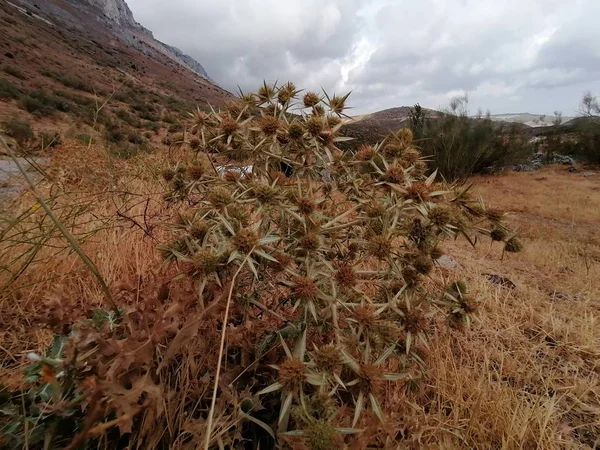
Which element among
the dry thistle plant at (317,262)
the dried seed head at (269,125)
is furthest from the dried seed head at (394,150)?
the dried seed head at (269,125)

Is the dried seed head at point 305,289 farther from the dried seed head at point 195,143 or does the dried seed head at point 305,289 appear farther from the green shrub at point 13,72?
the green shrub at point 13,72

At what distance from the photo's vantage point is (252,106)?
5.19ft

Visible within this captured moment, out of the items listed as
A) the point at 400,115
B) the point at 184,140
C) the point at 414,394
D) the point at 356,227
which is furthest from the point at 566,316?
the point at 400,115

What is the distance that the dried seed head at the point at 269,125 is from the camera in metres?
1.35

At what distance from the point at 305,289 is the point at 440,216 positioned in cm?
47

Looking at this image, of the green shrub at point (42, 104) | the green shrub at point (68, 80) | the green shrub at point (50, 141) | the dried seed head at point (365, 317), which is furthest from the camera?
the green shrub at point (68, 80)

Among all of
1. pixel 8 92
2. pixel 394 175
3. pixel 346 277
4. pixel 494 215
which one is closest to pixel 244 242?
pixel 346 277

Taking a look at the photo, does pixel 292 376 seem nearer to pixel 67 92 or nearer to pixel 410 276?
pixel 410 276

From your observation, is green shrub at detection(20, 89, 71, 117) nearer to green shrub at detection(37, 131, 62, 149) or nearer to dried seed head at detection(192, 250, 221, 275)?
green shrub at detection(37, 131, 62, 149)

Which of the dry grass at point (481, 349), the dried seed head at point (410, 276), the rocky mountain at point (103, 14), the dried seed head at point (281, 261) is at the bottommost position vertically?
the dry grass at point (481, 349)

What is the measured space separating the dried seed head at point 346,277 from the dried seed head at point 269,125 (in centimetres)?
65

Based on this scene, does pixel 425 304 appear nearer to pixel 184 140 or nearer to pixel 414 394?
pixel 414 394

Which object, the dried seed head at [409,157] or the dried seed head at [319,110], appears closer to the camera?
the dried seed head at [409,157]

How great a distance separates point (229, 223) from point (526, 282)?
2896 millimetres
